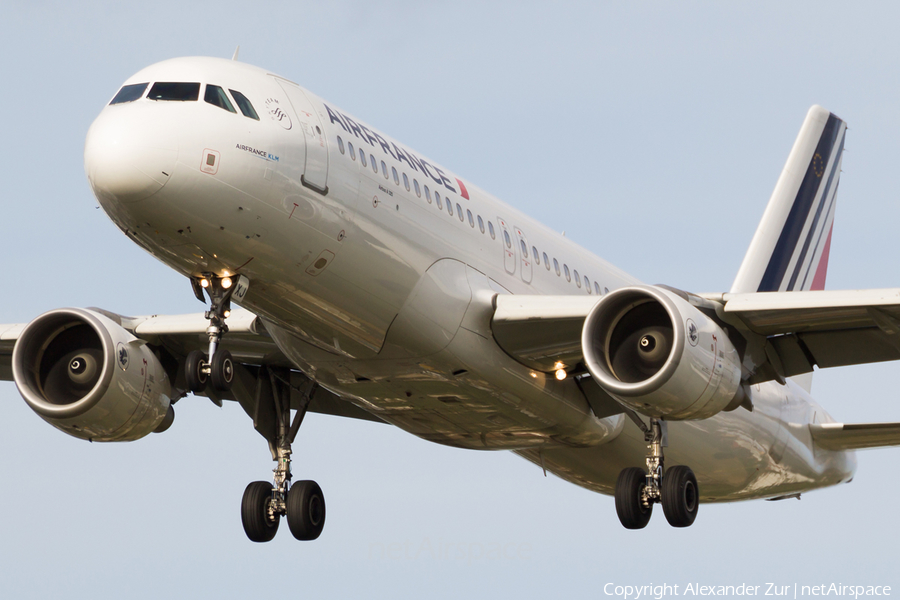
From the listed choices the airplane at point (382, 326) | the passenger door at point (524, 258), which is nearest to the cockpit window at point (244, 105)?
the airplane at point (382, 326)

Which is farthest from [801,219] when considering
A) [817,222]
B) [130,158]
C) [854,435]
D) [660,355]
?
[130,158]

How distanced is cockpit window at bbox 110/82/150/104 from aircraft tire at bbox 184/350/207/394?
140 inches

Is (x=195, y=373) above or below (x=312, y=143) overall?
below

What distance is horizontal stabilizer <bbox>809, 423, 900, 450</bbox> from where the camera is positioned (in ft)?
86.3

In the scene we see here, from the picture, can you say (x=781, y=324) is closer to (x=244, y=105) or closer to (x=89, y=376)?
(x=244, y=105)

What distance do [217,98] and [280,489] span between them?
8.54 meters

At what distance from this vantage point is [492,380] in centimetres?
2127

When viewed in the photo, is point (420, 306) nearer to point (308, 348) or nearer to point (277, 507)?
point (308, 348)

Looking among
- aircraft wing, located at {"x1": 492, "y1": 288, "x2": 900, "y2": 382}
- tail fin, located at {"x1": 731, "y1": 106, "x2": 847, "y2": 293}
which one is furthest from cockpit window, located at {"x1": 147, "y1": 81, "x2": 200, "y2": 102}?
tail fin, located at {"x1": 731, "y1": 106, "x2": 847, "y2": 293}

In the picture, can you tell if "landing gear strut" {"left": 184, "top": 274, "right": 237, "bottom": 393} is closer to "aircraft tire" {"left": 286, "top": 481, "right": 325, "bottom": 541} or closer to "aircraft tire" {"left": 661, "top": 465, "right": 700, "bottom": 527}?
"aircraft tire" {"left": 286, "top": 481, "right": 325, "bottom": 541}

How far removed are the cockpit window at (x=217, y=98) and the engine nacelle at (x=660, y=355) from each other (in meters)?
6.04

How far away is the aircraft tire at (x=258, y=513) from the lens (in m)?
23.8

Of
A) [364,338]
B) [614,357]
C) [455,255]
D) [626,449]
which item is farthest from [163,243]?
[626,449]

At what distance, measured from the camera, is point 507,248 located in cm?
2241
